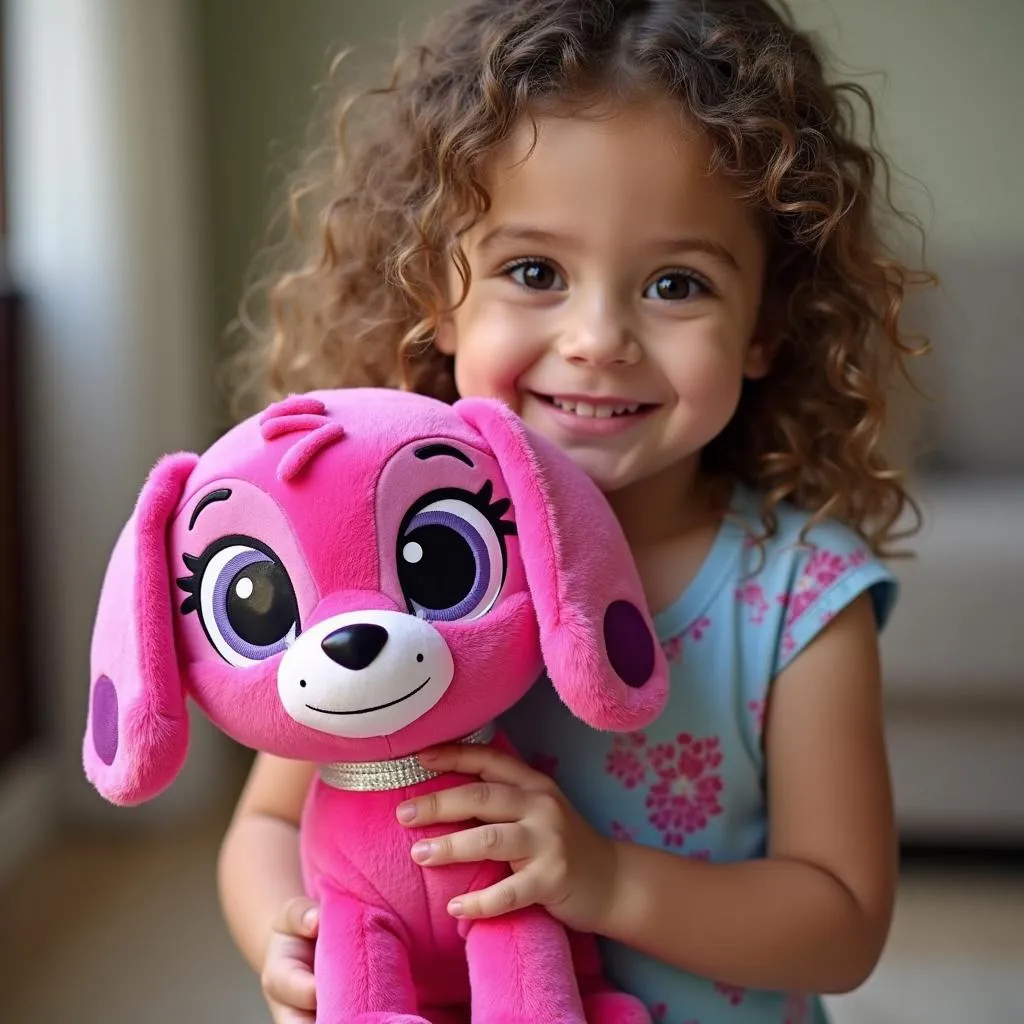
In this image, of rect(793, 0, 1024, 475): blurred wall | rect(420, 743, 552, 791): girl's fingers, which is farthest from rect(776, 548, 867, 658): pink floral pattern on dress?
rect(793, 0, 1024, 475): blurred wall

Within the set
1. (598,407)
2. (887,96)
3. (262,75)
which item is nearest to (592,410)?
(598,407)

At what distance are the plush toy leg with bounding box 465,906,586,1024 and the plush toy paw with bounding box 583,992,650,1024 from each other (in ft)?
0.17

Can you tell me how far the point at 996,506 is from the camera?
1958 millimetres

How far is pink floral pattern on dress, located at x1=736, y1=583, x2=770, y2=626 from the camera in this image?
0.85 m

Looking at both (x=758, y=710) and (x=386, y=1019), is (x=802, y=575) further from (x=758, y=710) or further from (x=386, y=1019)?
(x=386, y=1019)

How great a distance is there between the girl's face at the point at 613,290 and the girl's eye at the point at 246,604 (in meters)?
0.25

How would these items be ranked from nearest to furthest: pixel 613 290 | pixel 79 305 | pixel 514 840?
1. pixel 514 840
2. pixel 613 290
3. pixel 79 305

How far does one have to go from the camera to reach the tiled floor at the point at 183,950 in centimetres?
158

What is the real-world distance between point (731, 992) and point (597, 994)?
140 millimetres

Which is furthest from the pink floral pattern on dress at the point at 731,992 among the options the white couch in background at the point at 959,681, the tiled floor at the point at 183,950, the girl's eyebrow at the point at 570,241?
the white couch in background at the point at 959,681

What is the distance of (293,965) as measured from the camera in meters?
0.73

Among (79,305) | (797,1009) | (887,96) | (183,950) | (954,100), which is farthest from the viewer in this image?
(954,100)

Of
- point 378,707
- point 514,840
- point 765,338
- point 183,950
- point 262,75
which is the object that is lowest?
point 183,950

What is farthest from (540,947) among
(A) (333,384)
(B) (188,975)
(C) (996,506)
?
A: (C) (996,506)
